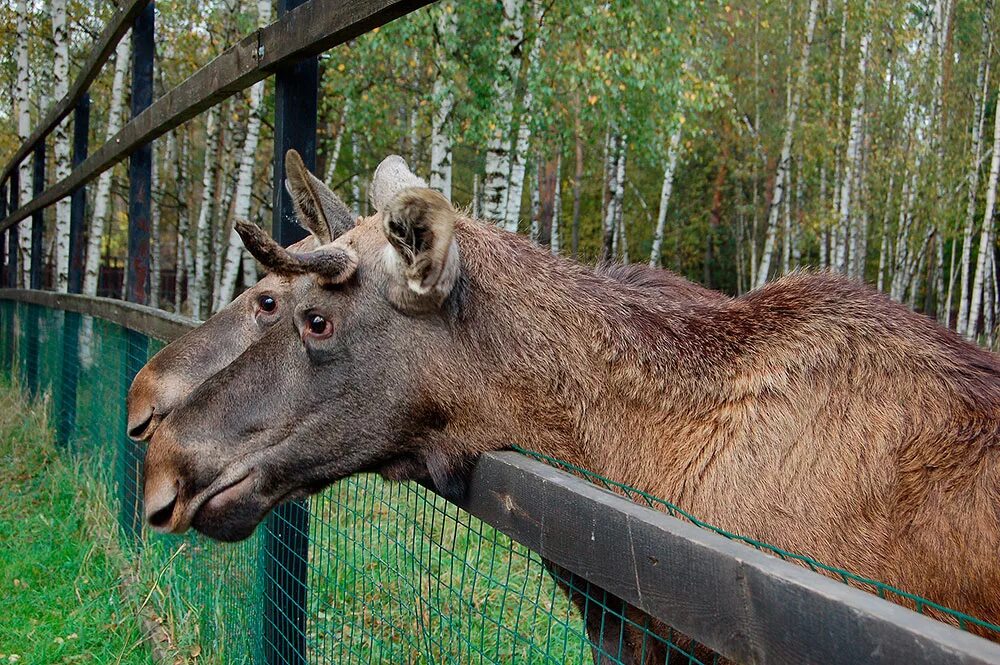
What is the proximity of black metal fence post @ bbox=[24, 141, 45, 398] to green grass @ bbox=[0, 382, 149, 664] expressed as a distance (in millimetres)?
1732

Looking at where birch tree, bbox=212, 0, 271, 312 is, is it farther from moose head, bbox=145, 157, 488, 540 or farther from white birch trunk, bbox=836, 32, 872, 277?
white birch trunk, bbox=836, 32, 872, 277

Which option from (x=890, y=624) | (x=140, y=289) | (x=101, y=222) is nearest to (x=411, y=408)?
(x=890, y=624)

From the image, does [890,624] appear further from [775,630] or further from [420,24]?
[420,24]

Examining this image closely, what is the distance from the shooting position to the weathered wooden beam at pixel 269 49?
292 cm

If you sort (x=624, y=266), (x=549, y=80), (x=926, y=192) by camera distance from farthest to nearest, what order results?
(x=926, y=192), (x=549, y=80), (x=624, y=266)

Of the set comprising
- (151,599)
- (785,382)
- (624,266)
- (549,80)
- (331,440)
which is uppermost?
(549,80)

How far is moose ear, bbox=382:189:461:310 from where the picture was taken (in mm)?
2264

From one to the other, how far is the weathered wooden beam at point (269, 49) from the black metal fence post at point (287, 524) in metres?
0.12

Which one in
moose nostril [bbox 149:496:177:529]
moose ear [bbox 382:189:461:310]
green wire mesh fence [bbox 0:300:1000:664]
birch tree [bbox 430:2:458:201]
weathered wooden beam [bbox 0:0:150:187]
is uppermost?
birch tree [bbox 430:2:458:201]

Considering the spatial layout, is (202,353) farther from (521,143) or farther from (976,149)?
(976,149)

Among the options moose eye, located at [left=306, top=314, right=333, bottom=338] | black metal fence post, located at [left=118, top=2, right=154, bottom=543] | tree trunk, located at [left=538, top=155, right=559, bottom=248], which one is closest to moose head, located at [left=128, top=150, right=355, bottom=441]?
moose eye, located at [left=306, top=314, right=333, bottom=338]

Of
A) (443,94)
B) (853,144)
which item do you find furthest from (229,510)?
(853,144)

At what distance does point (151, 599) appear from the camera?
187 inches

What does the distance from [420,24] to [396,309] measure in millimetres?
10271
